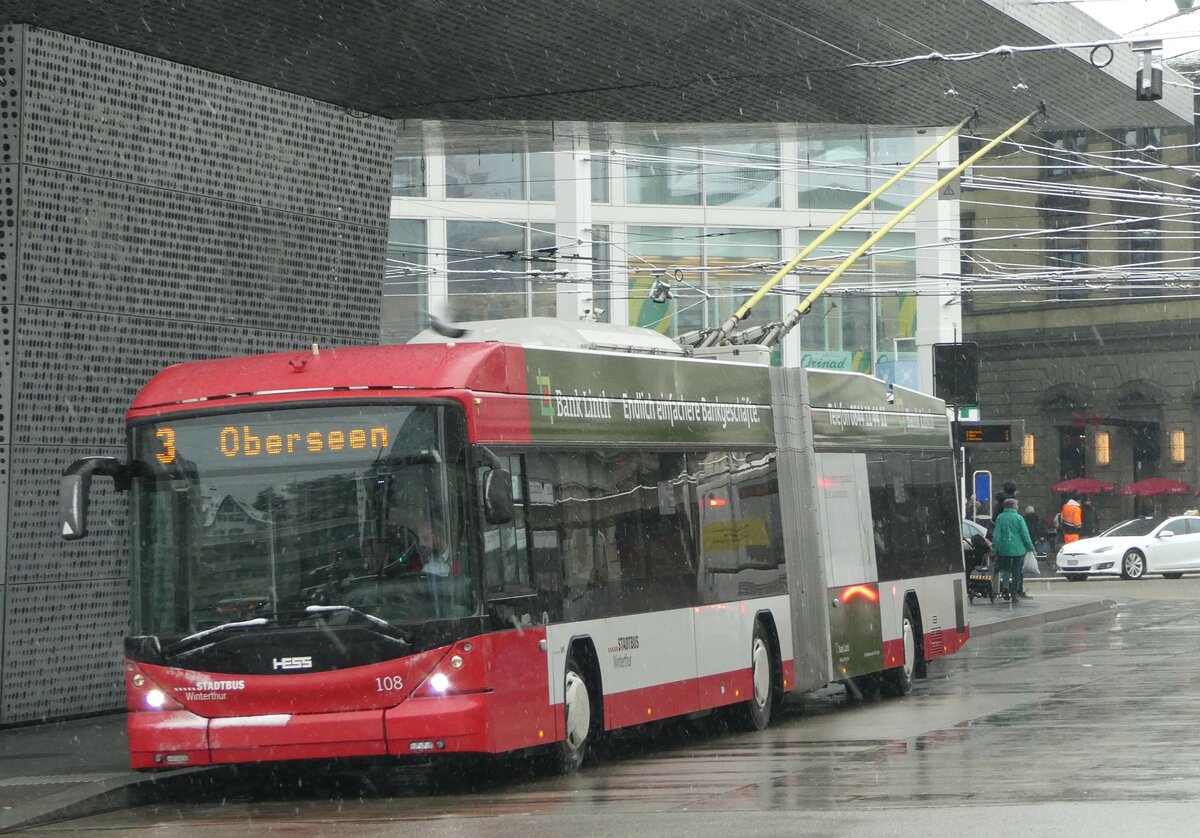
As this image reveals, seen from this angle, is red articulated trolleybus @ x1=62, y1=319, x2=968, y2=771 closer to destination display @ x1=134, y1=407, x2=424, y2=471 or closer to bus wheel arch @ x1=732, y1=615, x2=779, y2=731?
destination display @ x1=134, y1=407, x2=424, y2=471

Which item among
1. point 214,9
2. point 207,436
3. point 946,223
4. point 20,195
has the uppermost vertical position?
point 946,223

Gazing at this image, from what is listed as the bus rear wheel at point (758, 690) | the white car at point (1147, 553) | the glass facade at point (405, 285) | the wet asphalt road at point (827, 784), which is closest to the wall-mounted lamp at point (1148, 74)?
the wet asphalt road at point (827, 784)

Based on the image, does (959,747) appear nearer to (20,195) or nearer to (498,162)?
(20,195)

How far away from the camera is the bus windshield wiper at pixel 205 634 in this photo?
1117 centimetres

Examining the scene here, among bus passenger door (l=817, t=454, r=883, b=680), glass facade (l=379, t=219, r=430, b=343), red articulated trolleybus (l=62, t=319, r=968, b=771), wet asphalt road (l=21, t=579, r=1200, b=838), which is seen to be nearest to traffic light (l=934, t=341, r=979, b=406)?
bus passenger door (l=817, t=454, r=883, b=680)

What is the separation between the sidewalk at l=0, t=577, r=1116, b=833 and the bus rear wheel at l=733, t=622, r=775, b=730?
4170 mm

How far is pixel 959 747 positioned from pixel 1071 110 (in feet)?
34.5

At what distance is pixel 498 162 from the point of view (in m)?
43.3

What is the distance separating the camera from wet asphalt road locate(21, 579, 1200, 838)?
925 cm

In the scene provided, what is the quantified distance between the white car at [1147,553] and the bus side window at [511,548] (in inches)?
1309

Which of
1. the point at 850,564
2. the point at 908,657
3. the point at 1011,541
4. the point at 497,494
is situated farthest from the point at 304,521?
the point at 1011,541

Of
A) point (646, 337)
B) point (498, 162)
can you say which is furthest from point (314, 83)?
point (498, 162)

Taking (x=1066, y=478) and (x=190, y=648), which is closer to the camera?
(x=190, y=648)

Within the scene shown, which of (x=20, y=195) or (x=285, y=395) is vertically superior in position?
(x=20, y=195)
